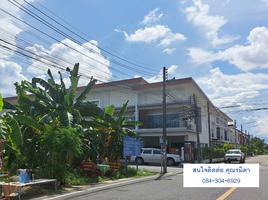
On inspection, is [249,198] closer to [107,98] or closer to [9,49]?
[9,49]

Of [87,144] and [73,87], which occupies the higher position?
[73,87]

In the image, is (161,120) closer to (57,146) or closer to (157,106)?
(157,106)

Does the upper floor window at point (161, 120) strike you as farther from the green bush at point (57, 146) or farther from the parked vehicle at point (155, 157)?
the green bush at point (57, 146)

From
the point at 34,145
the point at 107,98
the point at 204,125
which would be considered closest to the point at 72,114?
the point at 34,145

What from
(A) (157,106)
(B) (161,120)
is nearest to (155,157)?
(B) (161,120)

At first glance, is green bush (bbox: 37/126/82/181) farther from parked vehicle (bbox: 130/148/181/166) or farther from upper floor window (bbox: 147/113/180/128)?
upper floor window (bbox: 147/113/180/128)

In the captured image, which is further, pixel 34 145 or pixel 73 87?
pixel 73 87

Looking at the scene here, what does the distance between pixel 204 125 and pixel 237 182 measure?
3367 centimetres

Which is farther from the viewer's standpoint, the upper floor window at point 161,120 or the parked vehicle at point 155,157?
the upper floor window at point 161,120

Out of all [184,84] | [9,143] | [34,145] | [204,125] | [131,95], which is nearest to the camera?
[9,143]

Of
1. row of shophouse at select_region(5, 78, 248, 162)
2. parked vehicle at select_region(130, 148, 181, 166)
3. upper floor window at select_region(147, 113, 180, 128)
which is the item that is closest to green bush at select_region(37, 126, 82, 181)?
parked vehicle at select_region(130, 148, 181, 166)

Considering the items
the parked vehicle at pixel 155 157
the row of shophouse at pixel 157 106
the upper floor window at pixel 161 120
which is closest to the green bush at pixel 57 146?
the parked vehicle at pixel 155 157

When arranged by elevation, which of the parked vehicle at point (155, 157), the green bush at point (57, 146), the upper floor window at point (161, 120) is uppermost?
the upper floor window at point (161, 120)

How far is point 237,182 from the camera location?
11.9 metres
